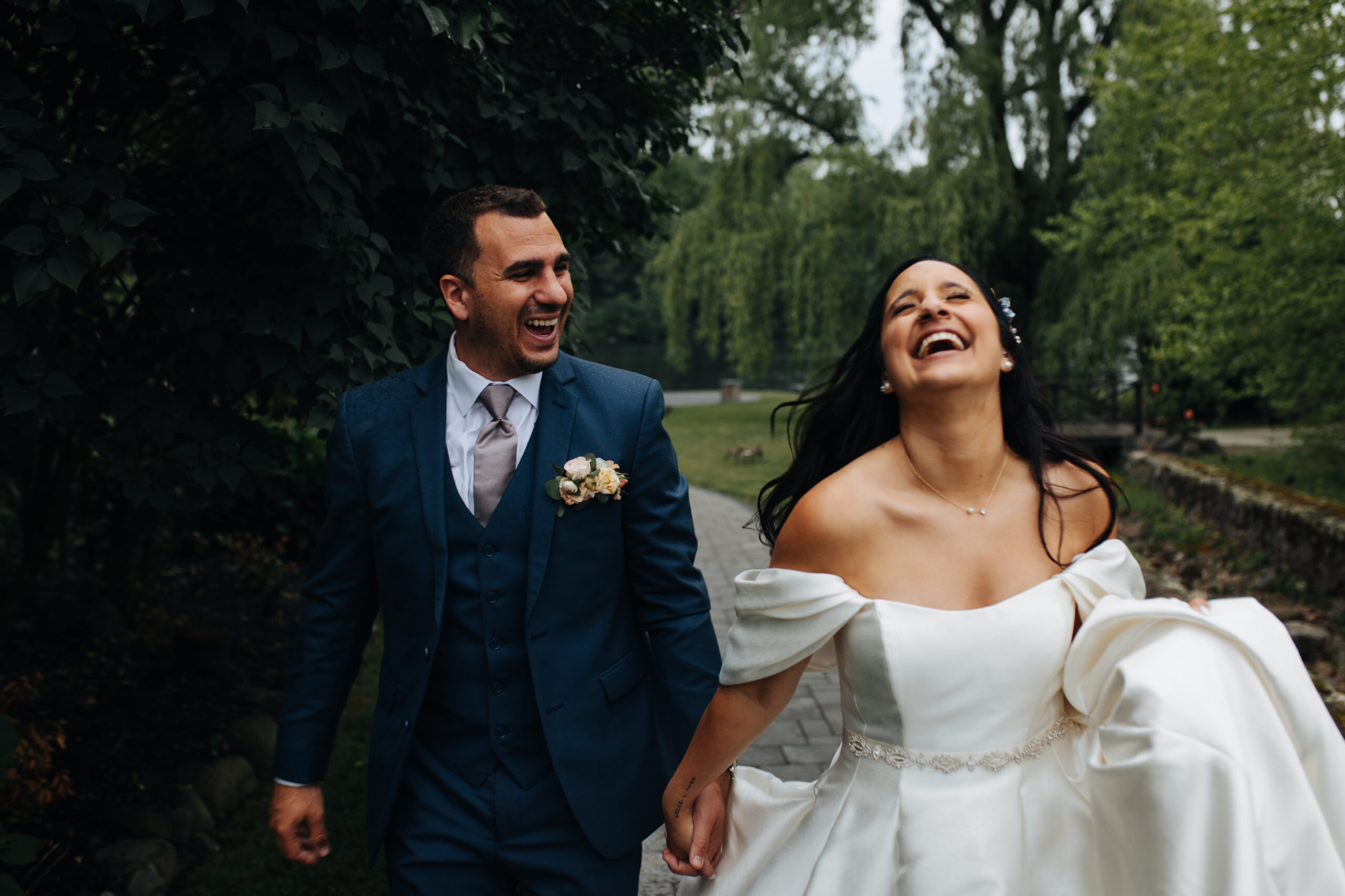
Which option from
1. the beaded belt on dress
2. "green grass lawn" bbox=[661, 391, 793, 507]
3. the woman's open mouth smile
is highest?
the woman's open mouth smile

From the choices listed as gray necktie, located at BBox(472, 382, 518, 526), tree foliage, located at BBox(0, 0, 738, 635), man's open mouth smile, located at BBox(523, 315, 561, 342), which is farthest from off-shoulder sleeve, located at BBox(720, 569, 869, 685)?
tree foliage, located at BBox(0, 0, 738, 635)

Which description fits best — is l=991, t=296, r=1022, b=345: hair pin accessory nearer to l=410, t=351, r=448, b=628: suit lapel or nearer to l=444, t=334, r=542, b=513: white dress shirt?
l=444, t=334, r=542, b=513: white dress shirt

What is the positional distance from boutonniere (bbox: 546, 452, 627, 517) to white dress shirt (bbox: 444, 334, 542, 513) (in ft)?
0.45

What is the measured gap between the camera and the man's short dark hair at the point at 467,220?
2.26 m

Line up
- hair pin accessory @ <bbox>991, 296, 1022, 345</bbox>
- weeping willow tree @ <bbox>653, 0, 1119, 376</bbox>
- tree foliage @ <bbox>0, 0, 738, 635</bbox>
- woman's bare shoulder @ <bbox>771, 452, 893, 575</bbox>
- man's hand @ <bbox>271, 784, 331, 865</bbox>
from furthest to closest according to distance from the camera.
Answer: weeping willow tree @ <bbox>653, 0, 1119, 376</bbox> → tree foliage @ <bbox>0, 0, 738, 635</bbox> → hair pin accessory @ <bbox>991, 296, 1022, 345</bbox> → man's hand @ <bbox>271, 784, 331, 865</bbox> → woman's bare shoulder @ <bbox>771, 452, 893, 575</bbox>

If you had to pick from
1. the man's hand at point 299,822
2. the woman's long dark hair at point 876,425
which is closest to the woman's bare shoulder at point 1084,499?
the woman's long dark hair at point 876,425

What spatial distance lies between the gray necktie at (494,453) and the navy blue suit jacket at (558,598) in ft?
0.26

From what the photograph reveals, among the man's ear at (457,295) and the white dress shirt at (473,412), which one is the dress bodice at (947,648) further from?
the man's ear at (457,295)

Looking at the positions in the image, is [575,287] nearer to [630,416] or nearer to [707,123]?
[630,416]

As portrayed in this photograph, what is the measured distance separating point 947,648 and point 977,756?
0.25 meters

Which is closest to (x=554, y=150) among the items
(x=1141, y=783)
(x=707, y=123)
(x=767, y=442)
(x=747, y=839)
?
(x=747, y=839)

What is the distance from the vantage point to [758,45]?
1738 cm

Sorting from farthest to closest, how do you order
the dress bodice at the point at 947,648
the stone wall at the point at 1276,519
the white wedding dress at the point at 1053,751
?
the stone wall at the point at 1276,519
the dress bodice at the point at 947,648
the white wedding dress at the point at 1053,751

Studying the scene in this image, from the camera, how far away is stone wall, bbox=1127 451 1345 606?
6801mm
